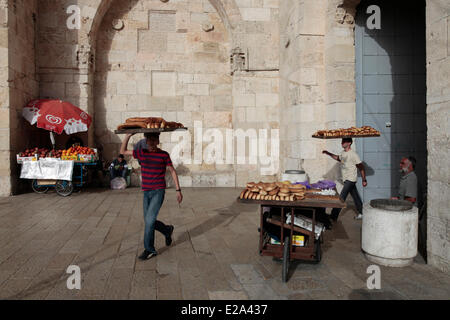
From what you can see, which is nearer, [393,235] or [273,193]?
[273,193]

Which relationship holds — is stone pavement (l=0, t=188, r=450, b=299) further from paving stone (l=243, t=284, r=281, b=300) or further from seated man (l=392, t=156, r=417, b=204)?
seated man (l=392, t=156, r=417, b=204)

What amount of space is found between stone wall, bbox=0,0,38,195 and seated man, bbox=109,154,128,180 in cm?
250

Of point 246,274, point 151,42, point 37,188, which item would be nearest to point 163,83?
point 151,42

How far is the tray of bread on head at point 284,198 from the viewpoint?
A: 12.6 ft

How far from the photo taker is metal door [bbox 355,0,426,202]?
26.2ft

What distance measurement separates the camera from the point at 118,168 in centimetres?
1056

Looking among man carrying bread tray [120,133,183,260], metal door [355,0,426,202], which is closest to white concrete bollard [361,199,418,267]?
man carrying bread tray [120,133,183,260]

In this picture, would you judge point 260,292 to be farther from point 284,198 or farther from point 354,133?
point 354,133

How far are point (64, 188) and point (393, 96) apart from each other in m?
8.72

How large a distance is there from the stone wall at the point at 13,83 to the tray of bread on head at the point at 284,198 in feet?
25.9

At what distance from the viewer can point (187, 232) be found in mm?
5664

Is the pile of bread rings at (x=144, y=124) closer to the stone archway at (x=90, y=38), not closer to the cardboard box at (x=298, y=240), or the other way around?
the cardboard box at (x=298, y=240)
